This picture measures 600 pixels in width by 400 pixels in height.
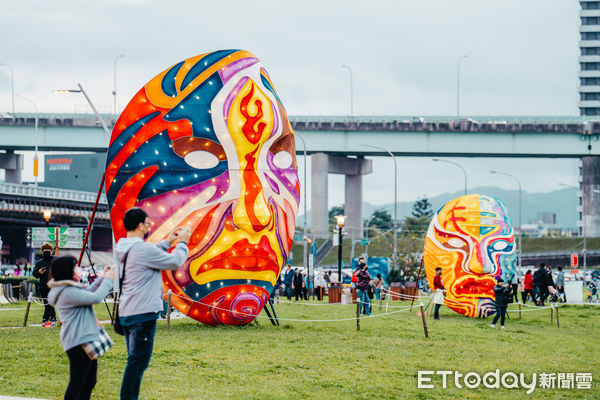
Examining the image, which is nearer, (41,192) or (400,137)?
(400,137)

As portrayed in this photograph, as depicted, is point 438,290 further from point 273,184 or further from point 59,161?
point 59,161

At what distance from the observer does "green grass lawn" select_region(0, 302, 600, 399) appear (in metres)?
11.2

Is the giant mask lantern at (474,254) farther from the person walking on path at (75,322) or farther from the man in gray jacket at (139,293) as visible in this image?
the person walking on path at (75,322)

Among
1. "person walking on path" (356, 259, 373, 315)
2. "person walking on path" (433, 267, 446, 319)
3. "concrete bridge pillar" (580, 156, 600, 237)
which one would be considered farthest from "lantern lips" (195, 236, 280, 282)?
"concrete bridge pillar" (580, 156, 600, 237)

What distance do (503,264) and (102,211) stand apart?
75.7 metres

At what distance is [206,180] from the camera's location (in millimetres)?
17672

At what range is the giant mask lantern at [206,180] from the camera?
17.5 metres

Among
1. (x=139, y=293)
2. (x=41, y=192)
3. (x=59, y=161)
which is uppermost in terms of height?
(x=59, y=161)

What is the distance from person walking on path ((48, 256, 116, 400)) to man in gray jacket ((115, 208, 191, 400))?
1.05 feet

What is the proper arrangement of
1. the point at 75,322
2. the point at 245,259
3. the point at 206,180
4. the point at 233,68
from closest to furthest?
1. the point at 75,322
2. the point at 206,180
3. the point at 245,259
4. the point at 233,68

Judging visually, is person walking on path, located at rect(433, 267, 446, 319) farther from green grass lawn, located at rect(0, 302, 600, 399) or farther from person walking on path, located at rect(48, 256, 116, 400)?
person walking on path, located at rect(48, 256, 116, 400)

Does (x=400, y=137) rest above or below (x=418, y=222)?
above

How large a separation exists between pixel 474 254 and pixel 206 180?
9963 millimetres
